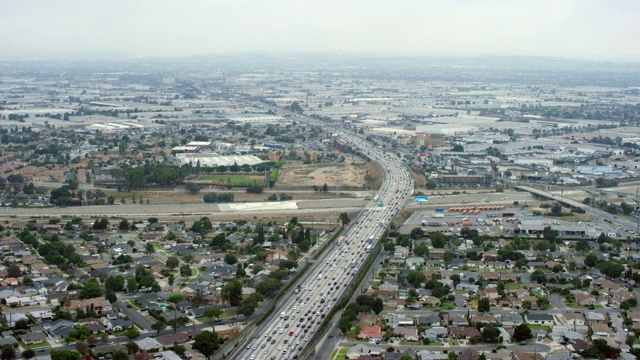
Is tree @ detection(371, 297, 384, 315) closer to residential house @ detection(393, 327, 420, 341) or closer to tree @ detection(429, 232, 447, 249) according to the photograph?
residential house @ detection(393, 327, 420, 341)

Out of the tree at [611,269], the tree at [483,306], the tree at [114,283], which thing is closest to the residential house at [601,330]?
the tree at [483,306]

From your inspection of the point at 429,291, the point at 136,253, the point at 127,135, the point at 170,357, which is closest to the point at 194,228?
the point at 136,253

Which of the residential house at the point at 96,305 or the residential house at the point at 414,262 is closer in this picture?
the residential house at the point at 96,305

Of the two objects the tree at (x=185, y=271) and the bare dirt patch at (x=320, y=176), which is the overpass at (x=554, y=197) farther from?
the tree at (x=185, y=271)

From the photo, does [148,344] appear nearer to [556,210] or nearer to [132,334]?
[132,334]

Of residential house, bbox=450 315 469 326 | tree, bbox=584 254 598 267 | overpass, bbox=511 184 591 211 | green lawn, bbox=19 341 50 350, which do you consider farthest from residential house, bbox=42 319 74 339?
overpass, bbox=511 184 591 211

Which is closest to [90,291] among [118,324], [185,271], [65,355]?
[118,324]
